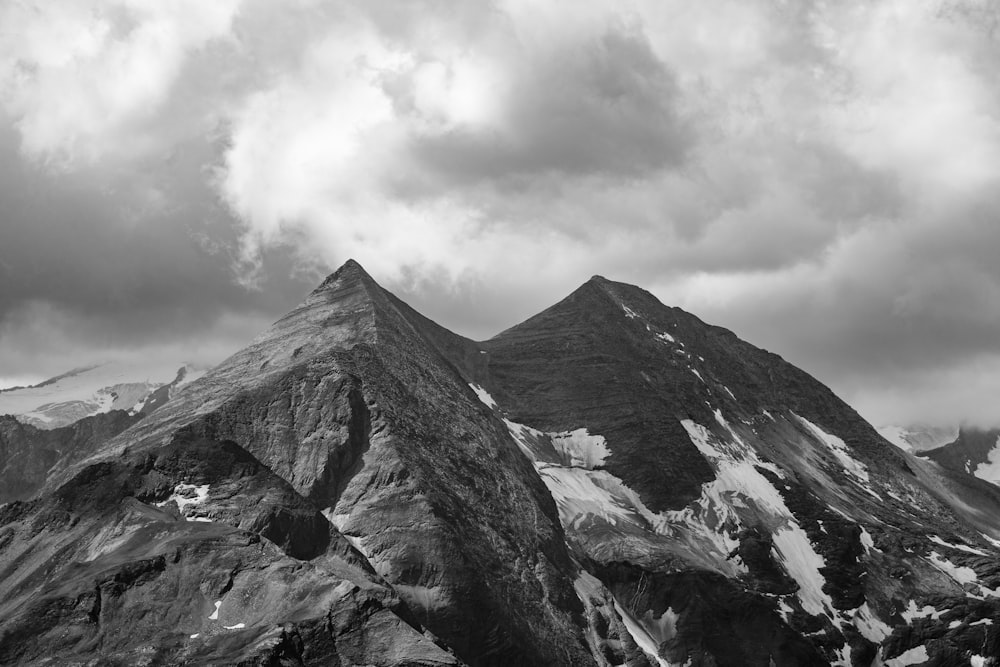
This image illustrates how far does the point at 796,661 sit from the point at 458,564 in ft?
206

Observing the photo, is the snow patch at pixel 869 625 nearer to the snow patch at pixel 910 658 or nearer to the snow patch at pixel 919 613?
the snow patch at pixel 910 658

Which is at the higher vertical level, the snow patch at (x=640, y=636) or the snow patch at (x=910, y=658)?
the snow patch at (x=640, y=636)

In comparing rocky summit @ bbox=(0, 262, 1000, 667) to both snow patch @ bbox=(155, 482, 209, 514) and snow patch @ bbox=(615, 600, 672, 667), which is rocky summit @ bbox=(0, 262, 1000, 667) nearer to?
snow patch @ bbox=(155, 482, 209, 514)

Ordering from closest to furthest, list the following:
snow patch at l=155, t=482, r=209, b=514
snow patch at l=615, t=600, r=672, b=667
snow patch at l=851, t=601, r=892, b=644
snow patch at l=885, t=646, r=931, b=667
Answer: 1. snow patch at l=155, t=482, r=209, b=514
2. snow patch at l=615, t=600, r=672, b=667
3. snow patch at l=885, t=646, r=931, b=667
4. snow patch at l=851, t=601, r=892, b=644

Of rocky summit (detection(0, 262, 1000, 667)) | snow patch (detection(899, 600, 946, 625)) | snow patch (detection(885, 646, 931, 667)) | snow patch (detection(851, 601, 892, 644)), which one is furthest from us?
snow patch (detection(899, 600, 946, 625))

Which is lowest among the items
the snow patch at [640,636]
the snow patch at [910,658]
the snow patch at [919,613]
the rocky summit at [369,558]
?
the snow patch at [910,658]

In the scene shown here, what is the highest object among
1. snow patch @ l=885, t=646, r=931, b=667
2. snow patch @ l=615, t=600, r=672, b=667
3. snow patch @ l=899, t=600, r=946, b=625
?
snow patch @ l=615, t=600, r=672, b=667

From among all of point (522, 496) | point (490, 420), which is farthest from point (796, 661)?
point (490, 420)

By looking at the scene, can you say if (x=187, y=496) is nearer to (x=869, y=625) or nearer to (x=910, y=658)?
(x=869, y=625)

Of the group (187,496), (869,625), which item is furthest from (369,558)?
(869,625)

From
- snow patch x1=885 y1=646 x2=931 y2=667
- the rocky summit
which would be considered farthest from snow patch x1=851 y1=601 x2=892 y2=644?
snow patch x1=885 y1=646 x2=931 y2=667

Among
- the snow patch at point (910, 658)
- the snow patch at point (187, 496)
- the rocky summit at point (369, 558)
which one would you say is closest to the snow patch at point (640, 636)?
the rocky summit at point (369, 558)

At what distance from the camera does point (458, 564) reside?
143m

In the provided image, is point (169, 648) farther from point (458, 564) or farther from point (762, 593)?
point (762, 593)
